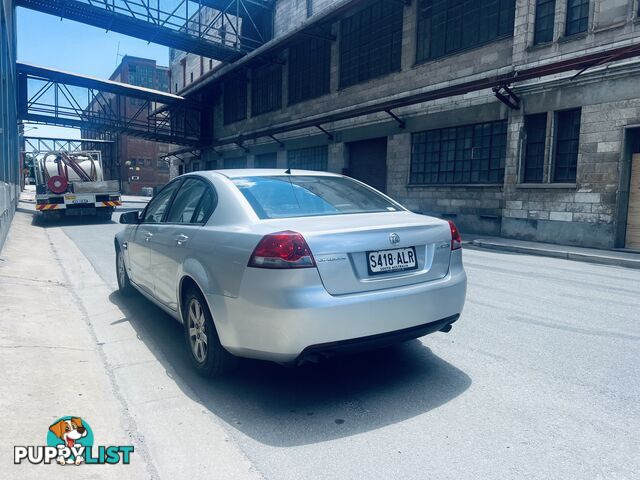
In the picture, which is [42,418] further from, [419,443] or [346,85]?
[346,85]

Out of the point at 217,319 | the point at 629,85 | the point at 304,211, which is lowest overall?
the point at 217,319

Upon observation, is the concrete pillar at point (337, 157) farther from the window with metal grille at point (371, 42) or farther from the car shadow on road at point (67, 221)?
the car shadow on road at point (67, 221)

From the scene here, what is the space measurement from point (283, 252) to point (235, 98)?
3166 centimetres

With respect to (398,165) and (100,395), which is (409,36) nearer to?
(398,165)

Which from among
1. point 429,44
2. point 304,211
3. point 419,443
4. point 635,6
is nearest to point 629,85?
point 635,6

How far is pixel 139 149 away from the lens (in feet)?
205

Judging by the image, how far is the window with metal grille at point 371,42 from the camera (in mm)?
18969

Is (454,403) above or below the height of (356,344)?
below

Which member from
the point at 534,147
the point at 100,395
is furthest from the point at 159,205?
the point at 534,147

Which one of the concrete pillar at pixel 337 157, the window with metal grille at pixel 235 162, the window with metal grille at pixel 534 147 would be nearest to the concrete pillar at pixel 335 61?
the concrete pillar at pixel 337 157

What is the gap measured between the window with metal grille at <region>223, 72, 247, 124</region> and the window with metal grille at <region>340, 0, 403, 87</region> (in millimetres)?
11069

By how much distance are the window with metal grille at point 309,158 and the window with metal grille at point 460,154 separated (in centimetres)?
607

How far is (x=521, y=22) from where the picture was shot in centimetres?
1380

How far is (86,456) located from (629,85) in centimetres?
1309
